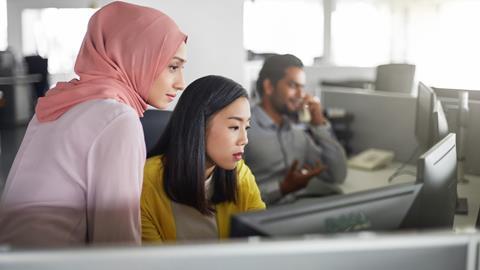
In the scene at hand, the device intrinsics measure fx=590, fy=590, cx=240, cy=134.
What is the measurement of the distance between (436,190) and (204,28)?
482mm

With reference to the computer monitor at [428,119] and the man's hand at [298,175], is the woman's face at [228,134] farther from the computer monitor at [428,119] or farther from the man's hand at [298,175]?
the computer monitor at [428,119]

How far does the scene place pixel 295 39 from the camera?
1201 millimetres

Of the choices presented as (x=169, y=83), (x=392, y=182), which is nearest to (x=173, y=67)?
(x=169, y=83)

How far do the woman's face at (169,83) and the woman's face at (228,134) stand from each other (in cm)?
8

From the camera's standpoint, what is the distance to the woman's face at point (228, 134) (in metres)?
1.00

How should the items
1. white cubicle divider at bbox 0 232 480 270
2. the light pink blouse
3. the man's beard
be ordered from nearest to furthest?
white cubicle divider at bbox 0 232 480 270 → the light pink blouse → the man's beard

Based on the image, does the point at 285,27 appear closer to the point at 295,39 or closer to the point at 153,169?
the point at 295,39

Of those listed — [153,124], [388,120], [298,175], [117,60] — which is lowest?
[298,175]

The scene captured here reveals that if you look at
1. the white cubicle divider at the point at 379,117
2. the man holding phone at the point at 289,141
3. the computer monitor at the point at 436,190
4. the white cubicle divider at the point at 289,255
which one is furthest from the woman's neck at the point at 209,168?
the white cubicle divider at the point at 379,117

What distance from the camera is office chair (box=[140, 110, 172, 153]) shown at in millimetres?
955

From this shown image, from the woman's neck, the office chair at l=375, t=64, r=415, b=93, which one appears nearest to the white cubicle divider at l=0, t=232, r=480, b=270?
the woman's neck

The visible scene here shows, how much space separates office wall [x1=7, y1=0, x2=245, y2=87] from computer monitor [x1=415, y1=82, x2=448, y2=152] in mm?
465

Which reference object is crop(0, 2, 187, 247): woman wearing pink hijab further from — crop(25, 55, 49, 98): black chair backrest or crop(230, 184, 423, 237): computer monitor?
crop(230, 184, 423, 237): computer monitor

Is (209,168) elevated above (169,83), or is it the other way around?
(169,83)
